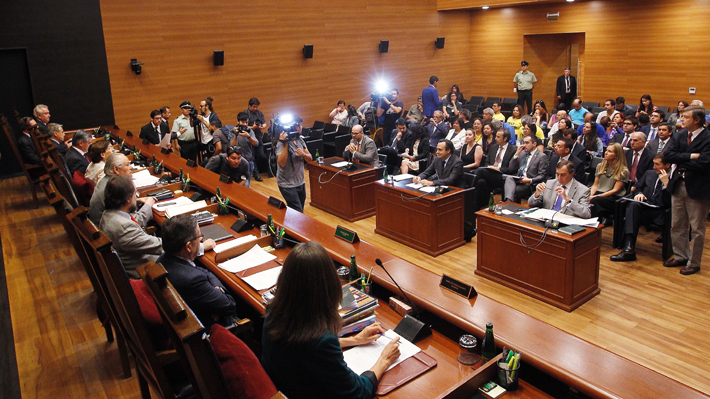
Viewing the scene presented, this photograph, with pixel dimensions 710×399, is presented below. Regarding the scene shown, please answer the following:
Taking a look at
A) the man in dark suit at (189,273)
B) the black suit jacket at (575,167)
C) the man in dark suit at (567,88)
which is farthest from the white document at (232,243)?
the man in dark suit at (567,88)

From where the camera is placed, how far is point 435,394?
2.02m

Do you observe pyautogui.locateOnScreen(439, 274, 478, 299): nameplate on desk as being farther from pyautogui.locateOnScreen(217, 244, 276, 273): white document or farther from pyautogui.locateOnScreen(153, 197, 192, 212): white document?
pyautogui.locateOnScreen(153, 197, 192, 212): white document

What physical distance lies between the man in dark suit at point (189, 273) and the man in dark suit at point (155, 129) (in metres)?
6.20

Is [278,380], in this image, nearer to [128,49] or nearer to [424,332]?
[424,332]

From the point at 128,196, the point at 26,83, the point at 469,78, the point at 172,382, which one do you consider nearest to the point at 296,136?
the point at 128,196

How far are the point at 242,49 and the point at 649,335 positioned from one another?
29.5 ft

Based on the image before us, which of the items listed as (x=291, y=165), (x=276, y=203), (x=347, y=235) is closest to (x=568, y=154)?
(x=291, y=165)

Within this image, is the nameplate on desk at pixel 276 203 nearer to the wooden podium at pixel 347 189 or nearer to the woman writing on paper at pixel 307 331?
the woman writing on paper at pixel 307 331

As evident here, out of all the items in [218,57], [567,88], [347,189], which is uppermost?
[218,57]

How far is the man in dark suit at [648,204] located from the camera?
17.3ft

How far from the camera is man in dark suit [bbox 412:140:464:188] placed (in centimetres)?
598

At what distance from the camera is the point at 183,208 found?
176 inches

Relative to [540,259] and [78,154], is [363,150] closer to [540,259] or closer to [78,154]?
[540,259]

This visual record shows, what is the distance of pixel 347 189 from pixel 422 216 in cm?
146
